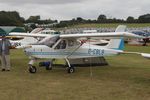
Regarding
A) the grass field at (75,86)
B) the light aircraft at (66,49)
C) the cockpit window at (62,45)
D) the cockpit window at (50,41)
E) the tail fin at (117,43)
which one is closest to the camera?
the grass field at (75,86)

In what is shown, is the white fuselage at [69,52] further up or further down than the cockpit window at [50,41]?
further down

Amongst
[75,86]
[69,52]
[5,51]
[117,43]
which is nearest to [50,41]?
[69,52]

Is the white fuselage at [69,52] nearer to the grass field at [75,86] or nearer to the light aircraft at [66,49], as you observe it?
the light aircraft at [66,49]

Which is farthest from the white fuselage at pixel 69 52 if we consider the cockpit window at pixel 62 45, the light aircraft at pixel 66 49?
the cockpit window at pixel 62 45

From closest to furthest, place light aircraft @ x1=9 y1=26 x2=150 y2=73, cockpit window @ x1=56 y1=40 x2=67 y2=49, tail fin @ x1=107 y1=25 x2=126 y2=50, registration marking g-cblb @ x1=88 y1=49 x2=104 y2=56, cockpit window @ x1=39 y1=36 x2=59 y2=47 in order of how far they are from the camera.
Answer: light aircraft @ x1=9 y1=26 x2=150 y2=73
cockpit window @ x1=39 y1=36 x2=59 y2=47
cockpit window @ x1=56 y1=40 x2=67 y2=49
registration marking g-cblb @ x1=88 y1=49 x2=104 y2=56
tail fin @ x1=107 y1=25 x2=126 y2=50

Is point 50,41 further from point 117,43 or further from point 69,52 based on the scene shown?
point 117,43

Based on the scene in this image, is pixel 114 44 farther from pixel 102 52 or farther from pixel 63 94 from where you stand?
pixel 63 94

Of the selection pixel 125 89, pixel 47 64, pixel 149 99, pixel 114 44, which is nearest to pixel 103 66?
pixel 114 44

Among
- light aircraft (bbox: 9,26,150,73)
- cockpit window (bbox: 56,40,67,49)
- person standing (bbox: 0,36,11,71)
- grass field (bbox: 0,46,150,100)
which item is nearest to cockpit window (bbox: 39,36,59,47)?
light aircraft (bbox: 9,26,150,73)

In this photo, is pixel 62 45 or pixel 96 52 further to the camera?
pixel 96 52

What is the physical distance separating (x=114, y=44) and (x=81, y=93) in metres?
7.59

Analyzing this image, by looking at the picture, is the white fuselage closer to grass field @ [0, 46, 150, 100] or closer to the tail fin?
the tail fin

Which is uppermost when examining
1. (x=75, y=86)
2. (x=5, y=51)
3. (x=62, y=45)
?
(x=62, y=45)

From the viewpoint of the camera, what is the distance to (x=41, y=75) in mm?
14336
